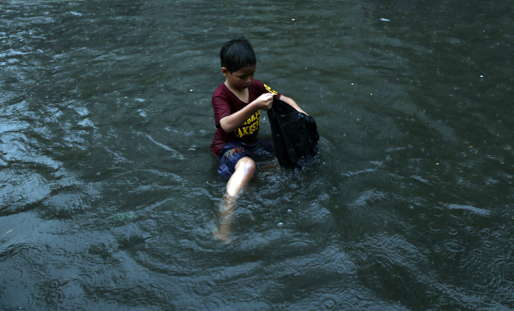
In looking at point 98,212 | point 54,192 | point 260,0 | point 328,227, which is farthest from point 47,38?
point 328,227

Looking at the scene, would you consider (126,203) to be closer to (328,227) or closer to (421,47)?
(328,227)

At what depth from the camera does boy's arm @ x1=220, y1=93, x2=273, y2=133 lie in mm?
3310

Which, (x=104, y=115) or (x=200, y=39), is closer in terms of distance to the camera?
(x=104, y=115)

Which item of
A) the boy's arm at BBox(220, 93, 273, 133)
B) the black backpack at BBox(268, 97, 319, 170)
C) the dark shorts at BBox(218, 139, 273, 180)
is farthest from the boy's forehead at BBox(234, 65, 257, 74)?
the dark shorts at BBox(218, 139, 273, 180)

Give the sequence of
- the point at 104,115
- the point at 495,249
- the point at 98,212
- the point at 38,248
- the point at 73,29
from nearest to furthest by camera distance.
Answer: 1. the point at 495,249
2. the point at 38,248
3. the point at 98,212
4. the point at 104,115
5. the point at 73,29

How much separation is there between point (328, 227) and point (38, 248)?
2.12 m

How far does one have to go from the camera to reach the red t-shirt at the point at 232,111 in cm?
359

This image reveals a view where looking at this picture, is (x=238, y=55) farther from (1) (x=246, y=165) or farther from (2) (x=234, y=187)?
(2) (x=234, y=187)

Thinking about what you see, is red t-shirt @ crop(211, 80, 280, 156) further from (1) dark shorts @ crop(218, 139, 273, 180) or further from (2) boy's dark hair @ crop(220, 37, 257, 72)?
(2) boy's dark hair @ crop(220, 37, 257, 72)

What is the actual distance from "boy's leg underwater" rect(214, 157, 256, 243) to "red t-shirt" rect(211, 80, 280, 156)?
333mm

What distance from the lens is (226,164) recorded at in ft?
12.0

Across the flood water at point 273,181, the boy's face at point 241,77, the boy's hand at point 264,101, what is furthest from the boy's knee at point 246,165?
the boy's face at point 241,77

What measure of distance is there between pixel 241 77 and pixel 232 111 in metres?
0.36

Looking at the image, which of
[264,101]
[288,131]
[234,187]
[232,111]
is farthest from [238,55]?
[234,187]
